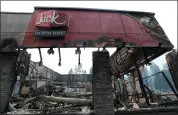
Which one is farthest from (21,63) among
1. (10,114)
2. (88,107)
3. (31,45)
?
(88,107)

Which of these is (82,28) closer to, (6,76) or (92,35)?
(92,35)

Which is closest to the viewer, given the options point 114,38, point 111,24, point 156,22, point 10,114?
point 10,114

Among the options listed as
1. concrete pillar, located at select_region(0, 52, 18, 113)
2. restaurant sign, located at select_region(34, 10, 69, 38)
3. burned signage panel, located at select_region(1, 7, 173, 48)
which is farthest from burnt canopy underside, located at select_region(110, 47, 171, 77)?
concrete pillar, located at select_region(0, 52, 18, 113)

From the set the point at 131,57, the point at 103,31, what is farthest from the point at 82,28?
the point at 131,57

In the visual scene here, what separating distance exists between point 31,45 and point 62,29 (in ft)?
5.91

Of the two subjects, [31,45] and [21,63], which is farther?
[21,63]

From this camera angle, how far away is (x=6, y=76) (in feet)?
27.7

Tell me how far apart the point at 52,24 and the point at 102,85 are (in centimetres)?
407

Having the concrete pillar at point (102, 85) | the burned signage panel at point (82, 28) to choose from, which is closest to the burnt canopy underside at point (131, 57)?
the burned signage panel at point (82, 28)

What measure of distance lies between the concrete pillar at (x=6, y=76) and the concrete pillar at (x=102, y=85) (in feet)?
13.1

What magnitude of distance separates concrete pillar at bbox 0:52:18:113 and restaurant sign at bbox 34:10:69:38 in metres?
1.77

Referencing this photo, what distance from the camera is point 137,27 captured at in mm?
10297

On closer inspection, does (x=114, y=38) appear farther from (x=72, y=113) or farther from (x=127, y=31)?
(x=72, y=113)

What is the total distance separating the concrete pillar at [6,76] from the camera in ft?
26.6
